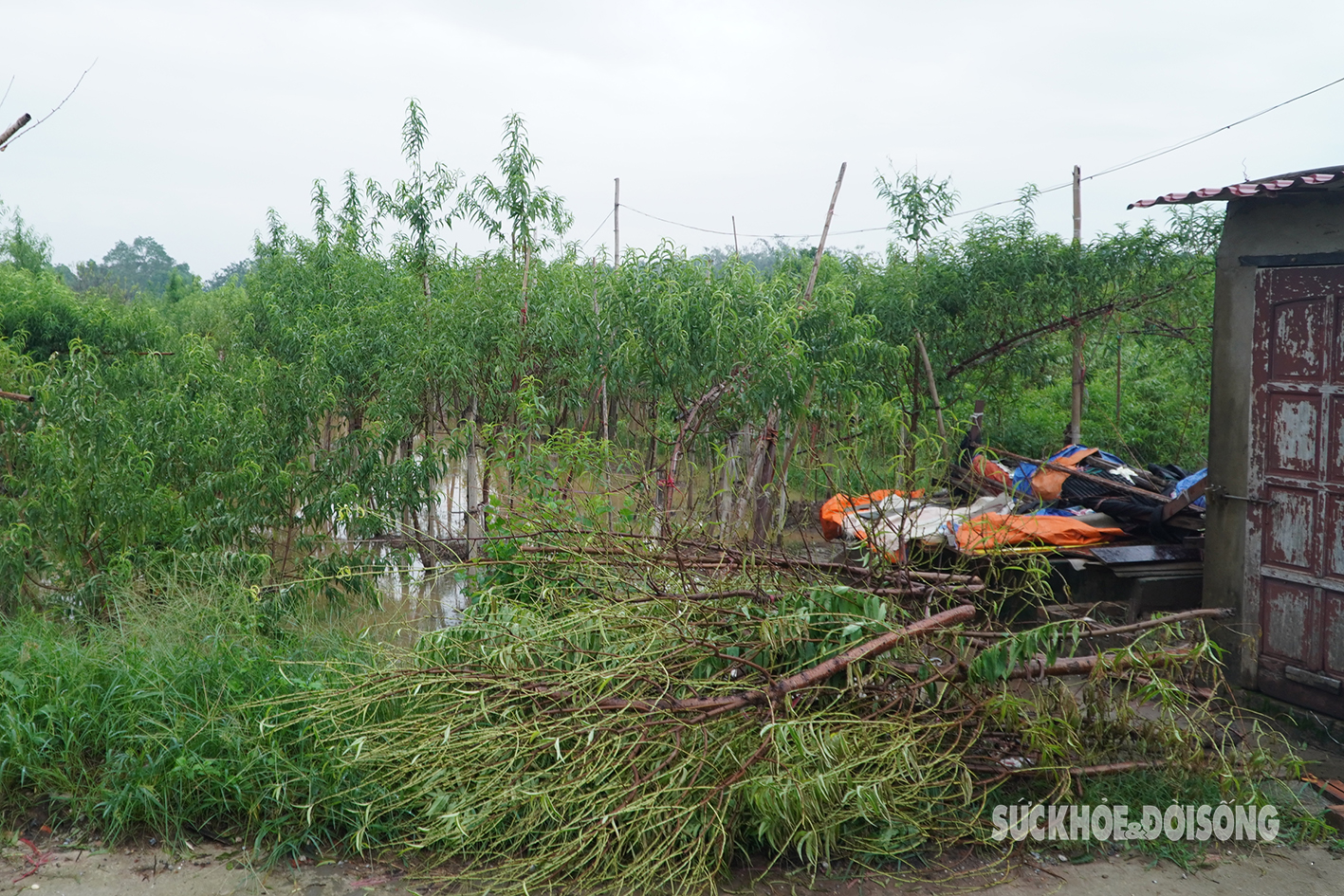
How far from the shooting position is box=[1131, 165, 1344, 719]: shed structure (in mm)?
4773

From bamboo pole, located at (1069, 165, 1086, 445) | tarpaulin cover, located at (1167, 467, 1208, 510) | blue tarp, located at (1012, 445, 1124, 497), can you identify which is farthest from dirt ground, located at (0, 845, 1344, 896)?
bamboo pole, located at (1069, 165, 1086, 445)

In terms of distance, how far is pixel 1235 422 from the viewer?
5.17 meters

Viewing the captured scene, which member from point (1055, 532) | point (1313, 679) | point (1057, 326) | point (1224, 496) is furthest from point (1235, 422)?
point (1057, 326)

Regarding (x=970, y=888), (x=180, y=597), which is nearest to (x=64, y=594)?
(x=180, y=597)

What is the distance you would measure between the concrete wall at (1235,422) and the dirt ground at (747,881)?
1.73 metres

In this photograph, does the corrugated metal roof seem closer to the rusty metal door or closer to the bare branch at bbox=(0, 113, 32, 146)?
the rusty metal door

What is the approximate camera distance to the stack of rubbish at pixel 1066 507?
5.70 meters

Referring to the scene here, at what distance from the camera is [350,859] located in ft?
11.8

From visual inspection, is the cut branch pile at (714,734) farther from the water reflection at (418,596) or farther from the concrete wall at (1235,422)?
the water reflection at (418,596)

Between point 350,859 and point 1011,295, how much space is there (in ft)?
25.8

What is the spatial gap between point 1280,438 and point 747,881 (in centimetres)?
367

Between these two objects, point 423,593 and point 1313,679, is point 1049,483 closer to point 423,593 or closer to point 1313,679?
point 1313,679

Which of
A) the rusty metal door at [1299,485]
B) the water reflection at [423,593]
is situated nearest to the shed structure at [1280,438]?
the rusty metal door at [1299,485]

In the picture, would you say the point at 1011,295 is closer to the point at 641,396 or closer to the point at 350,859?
the point at 641,396
